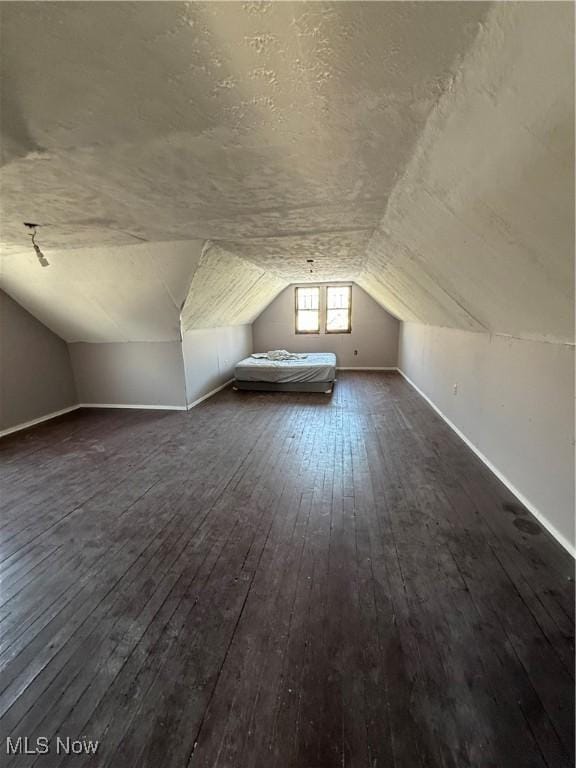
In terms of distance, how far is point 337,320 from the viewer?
723cm

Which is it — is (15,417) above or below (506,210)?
below

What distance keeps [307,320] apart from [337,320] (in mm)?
695

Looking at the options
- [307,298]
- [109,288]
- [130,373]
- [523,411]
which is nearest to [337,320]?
[307,298]

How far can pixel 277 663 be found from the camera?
49.9 inches

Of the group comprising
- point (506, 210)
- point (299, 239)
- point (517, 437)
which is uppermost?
point (299, 239)

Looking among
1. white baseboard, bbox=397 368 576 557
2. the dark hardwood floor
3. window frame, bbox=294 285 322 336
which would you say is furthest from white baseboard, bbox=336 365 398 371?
the dark hardwood floor

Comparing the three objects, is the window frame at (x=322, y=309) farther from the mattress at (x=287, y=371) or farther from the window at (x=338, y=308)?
the mattress at (x=287, y=371)

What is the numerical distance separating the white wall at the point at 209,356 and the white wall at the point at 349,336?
31.4 inches

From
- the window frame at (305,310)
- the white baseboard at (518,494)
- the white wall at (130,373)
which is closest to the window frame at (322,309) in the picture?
the window frame at (305,310)

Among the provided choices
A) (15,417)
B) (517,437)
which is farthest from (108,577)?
(15,417)

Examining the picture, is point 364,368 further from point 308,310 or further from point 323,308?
point 308,310

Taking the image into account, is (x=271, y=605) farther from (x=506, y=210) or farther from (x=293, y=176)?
(x=293, y=176)

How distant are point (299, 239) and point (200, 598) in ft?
9.63

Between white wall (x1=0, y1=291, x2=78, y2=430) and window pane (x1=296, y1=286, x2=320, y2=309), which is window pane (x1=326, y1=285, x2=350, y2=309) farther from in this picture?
white wall (x1=0, y1=291, x2=78, y2=430)
